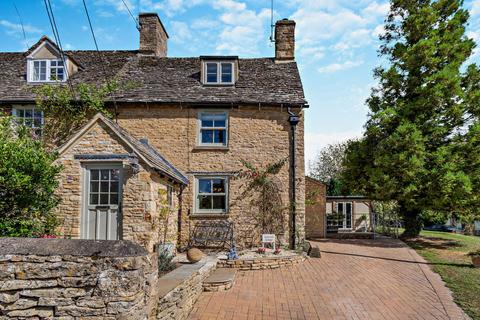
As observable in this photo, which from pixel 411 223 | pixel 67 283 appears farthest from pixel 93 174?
pixel 411 223

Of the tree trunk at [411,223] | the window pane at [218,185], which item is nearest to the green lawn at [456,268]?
the tree trunk at [411,223]

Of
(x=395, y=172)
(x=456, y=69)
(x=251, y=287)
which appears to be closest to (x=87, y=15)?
(x=251, y=287)

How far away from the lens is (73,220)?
10.3 metres

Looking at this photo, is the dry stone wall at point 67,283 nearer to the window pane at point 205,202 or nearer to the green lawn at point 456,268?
the green lawn at point 456,268

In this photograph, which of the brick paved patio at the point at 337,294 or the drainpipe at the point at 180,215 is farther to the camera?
the drainpipe at the point at 180,215

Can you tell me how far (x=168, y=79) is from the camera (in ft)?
53.1

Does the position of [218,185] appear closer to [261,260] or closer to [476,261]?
[261,260]

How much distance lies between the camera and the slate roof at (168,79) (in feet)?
48.1

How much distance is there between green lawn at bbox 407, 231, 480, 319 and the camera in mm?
8258

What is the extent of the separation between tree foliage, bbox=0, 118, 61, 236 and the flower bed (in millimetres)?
5561

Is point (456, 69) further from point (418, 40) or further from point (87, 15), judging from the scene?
point (87, 15)

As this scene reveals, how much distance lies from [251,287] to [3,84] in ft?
47.9

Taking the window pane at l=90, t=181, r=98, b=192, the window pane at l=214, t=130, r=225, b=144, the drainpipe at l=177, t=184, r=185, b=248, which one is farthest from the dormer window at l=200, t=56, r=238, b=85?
the window pane at l=90, t=181, r=98, b=192

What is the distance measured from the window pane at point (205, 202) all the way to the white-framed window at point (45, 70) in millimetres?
8571
